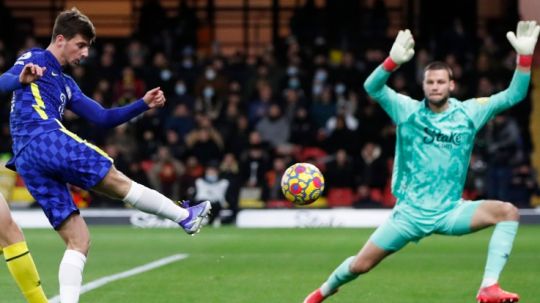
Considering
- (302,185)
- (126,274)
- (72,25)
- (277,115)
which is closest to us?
(72,25)

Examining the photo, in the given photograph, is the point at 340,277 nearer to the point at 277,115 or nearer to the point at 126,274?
the point at 126,274

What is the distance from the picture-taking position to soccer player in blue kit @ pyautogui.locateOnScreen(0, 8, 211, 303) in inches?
310

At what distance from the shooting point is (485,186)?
21.2 m

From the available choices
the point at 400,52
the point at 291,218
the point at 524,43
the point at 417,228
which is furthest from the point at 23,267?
the point at 291,218

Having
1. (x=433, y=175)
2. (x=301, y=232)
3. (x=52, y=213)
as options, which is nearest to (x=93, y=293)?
(x=52, y=213)

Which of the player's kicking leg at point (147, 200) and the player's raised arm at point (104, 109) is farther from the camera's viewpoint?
the player's raised arm at point (104, 109)

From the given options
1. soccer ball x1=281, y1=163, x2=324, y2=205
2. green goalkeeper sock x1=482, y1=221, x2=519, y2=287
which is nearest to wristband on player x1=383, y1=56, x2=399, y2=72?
green goalkeeper sock x1=482, y1=221, x2=519, y2=287

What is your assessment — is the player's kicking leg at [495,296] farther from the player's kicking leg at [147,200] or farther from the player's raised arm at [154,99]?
the player's raised arm at [154,99]

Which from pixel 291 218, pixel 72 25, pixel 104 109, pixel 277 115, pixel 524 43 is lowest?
pixel 291 218

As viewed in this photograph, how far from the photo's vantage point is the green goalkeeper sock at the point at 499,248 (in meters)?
8.38

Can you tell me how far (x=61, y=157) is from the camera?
785 centimetres

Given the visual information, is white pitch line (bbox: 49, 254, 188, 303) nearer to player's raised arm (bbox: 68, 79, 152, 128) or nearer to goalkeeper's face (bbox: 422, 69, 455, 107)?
player's raised arm (bbox: 68, 79, 152, 128)

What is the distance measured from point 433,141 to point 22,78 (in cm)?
315

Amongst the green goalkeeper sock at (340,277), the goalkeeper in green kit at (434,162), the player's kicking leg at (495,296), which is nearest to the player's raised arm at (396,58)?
the goalkeeper in green kit at (434,162)
